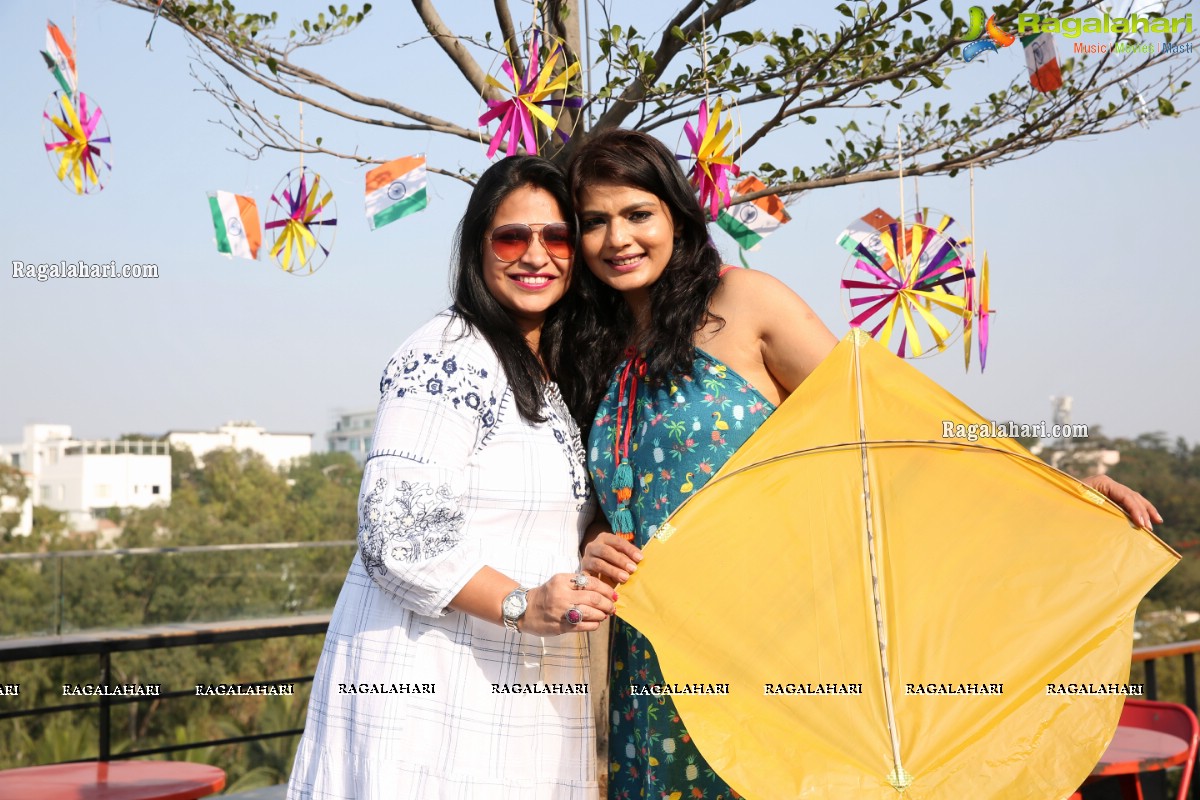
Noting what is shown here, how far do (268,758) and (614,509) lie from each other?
530 inches

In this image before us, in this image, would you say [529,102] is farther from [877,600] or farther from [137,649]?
[137,649]

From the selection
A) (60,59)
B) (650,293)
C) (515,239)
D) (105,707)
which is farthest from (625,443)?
(60,59)

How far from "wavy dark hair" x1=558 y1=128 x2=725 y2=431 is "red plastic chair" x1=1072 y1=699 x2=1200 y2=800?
154 cm

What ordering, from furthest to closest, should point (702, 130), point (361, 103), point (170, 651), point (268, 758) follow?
point (170, 651), point (268, 758), point (361, 103), point (702, 130)

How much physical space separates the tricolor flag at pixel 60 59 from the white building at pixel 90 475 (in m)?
20.5

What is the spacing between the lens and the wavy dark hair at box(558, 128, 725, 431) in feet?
6.55

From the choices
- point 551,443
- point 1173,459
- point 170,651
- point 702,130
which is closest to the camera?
point 551,443

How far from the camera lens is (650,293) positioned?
2.10 meters

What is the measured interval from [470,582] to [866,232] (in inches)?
69.1

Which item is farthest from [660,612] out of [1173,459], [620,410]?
[1173,459]

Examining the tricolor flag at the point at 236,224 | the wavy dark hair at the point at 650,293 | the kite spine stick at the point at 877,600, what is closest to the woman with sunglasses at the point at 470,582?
the wavy dark hair at the point at 650,293

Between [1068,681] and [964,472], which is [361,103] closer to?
[964,472]

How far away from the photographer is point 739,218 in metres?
3.12

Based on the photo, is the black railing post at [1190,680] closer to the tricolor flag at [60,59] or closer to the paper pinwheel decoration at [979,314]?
the paper pinwheel decoration at [979,314]
